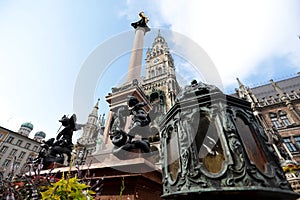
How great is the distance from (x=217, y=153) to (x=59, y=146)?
159 inches

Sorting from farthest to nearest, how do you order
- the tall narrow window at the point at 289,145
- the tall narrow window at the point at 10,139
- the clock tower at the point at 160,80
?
the tall narrow window at the point at 10,139
the clock tower at the point at 160,80
the tall narrow window at the point at 289,145

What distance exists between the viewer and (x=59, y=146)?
4023mm

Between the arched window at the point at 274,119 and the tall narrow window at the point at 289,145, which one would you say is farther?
the arched window at the point at 274,119

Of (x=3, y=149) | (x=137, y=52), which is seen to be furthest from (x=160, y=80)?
(x=3, y=149)

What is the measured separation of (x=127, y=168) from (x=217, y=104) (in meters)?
1.68

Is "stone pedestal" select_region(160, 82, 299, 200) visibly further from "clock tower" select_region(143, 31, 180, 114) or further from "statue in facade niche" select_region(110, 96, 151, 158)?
"clock tower" select_region(143, 31, 180, 114)

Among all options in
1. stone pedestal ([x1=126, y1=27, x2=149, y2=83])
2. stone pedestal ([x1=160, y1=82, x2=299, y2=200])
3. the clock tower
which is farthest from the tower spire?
the clock tower

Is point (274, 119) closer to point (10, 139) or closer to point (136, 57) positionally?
point (136, 57)

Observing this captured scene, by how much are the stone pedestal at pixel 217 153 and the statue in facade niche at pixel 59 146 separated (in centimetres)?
310

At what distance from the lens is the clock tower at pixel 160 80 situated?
28544mm

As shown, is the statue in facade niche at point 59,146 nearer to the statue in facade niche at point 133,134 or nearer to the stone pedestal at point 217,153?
the statue in facade niche at point 133,134

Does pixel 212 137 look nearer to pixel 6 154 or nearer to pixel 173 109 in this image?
pixel 173 109

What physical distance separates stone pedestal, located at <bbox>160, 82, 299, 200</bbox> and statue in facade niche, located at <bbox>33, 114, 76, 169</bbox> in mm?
3102

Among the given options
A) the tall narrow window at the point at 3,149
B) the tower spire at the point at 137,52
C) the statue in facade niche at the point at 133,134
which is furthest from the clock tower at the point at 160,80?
the tall narrow window at the point at 3,149
